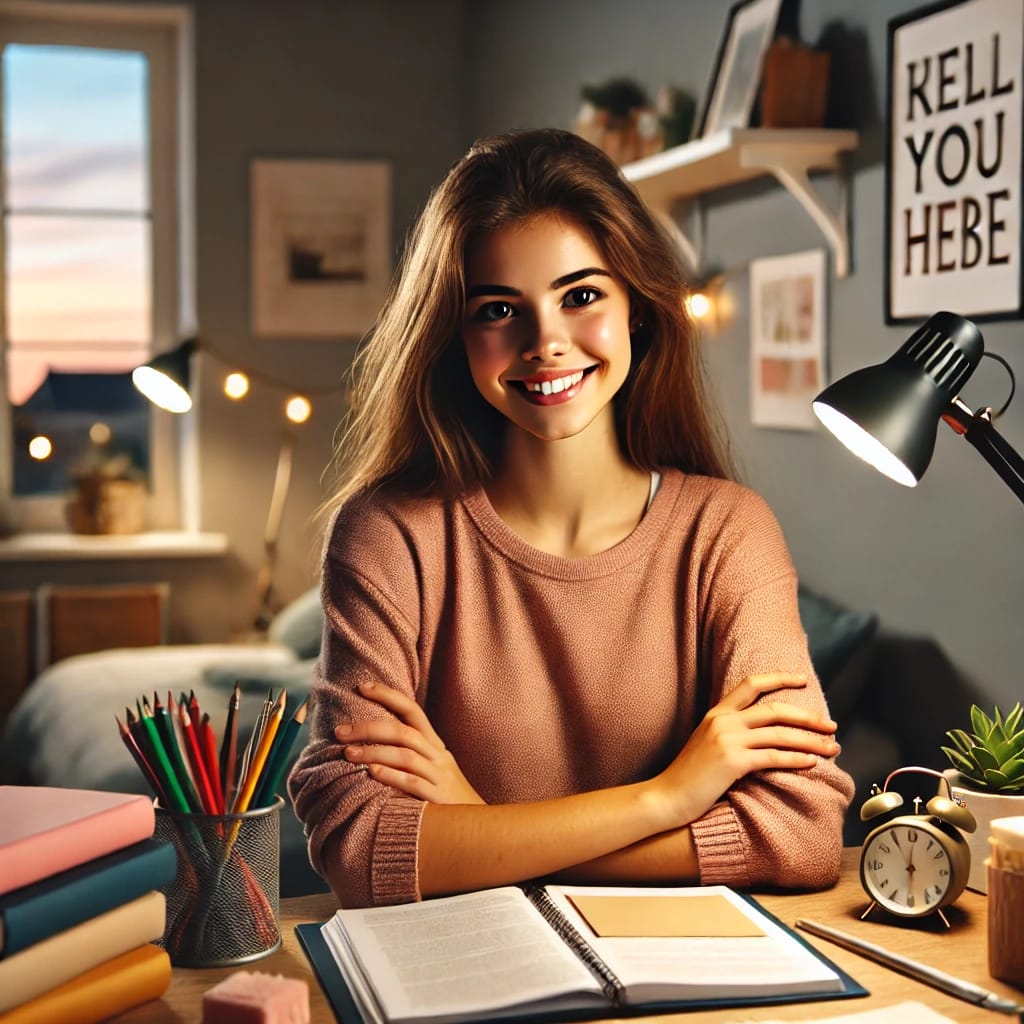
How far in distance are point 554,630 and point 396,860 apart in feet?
1.10

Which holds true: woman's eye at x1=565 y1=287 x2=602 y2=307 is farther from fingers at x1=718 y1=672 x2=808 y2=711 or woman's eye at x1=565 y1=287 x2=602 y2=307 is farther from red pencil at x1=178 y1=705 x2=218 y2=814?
red pencil at x1=178 y1=705 x2=218 y2=814

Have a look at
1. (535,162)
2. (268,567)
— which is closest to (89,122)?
(268,567)

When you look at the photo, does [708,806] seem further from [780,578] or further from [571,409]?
[571,409]

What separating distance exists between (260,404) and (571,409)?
3.52 metres

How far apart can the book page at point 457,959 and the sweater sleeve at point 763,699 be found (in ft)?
0.74

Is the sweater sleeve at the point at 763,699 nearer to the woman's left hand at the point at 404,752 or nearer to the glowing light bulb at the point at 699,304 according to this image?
the woman's left hand at the point at 404,752

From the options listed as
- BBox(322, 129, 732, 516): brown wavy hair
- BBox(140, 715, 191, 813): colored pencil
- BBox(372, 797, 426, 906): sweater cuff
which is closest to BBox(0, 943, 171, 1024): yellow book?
BBox(140, 715, 191, 813): colored pencil

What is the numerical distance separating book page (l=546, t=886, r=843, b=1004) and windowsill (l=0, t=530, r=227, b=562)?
12.2 ft

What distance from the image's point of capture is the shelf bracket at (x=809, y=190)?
269 centimetres

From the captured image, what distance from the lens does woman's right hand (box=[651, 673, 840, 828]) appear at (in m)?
1.32

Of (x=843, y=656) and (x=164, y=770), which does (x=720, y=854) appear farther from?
(x=843, y=656)

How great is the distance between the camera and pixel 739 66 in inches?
115

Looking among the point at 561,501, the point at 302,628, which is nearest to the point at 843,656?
the point at 561,501

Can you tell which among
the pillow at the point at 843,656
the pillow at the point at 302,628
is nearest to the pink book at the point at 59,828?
the pillow at the point at 843,656
